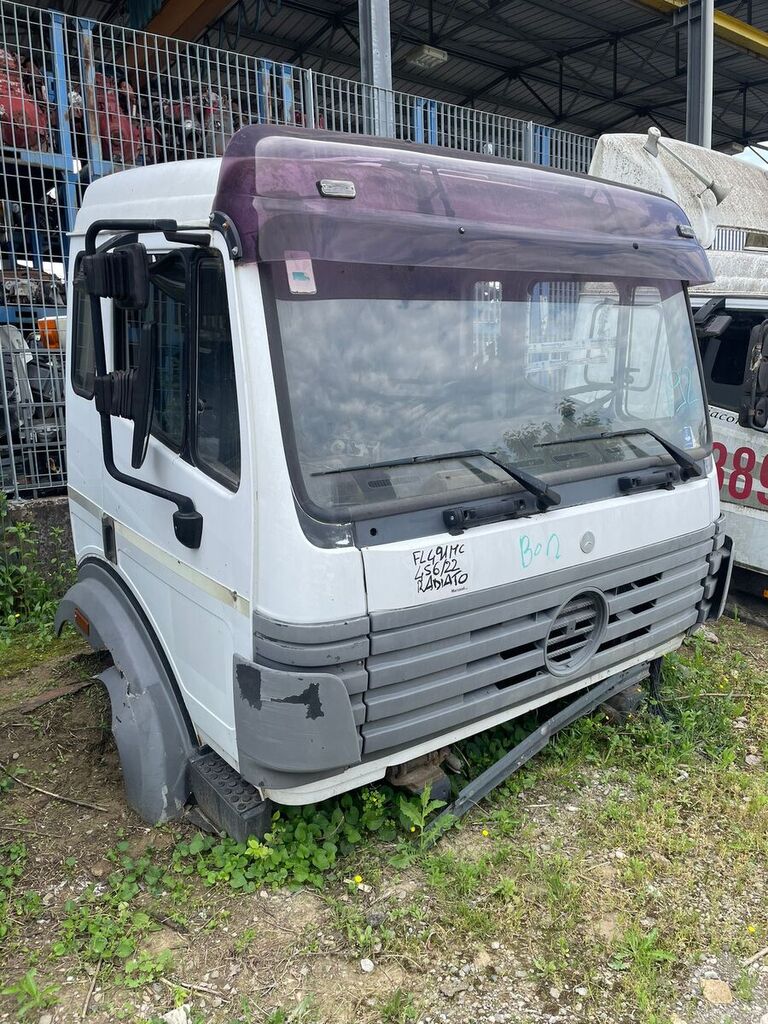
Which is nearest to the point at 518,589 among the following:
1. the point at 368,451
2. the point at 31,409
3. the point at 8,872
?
the point at 368,451

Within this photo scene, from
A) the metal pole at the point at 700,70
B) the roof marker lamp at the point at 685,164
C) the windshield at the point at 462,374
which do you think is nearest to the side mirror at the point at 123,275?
the windshield at the point at 462,374

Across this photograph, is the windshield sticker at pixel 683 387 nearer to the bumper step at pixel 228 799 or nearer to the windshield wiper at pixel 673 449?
the windshield wiper at pixel 673 449

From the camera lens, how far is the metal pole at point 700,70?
10250 millimetres

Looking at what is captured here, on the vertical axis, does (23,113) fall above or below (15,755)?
above

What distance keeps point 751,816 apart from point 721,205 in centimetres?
415

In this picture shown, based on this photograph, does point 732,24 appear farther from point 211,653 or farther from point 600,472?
point 211,653

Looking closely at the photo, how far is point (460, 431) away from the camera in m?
2.74

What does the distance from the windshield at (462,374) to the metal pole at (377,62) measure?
174 inches

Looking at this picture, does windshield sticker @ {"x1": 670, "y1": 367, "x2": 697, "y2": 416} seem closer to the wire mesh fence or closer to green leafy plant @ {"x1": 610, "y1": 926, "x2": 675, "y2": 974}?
green leafy plant @ {"x1": 610, "y1": 926, "x2": 675, "y2": 974}

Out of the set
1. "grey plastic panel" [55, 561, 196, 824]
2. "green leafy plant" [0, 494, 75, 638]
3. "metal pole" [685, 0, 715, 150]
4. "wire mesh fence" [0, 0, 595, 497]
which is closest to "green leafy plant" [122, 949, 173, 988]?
"grey plastic panel" [55, 561, 196, 824]

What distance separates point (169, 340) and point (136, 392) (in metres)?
0.29

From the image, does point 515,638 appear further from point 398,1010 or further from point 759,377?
point 759,377

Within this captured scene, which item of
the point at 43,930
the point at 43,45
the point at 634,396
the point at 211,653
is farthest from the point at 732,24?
the point at 43,930

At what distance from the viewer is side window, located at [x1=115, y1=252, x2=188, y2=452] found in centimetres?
270
